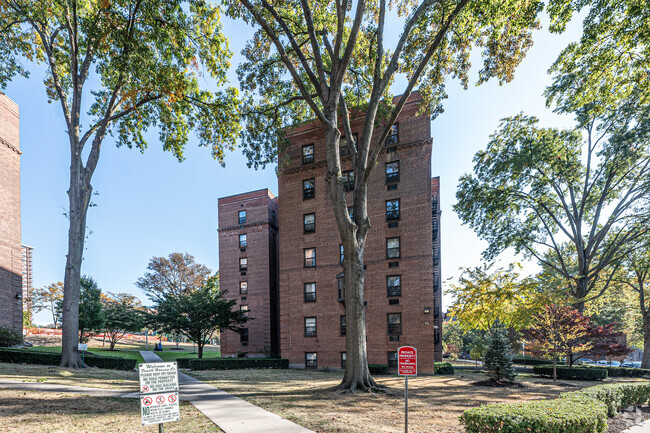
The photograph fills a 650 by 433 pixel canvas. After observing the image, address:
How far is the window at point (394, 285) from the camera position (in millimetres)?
23686

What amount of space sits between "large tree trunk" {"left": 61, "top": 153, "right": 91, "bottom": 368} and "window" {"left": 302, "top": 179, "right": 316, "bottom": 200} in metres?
14.4

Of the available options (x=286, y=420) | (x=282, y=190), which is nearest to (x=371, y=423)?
(x=286, y=420)

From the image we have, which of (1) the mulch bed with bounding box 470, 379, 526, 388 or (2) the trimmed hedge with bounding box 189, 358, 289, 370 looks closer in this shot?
(1) the mulch bed with bounding box 470, 379, 526, 388

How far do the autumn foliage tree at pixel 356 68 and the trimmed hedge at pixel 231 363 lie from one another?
14.8m

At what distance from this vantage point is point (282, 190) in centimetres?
2816

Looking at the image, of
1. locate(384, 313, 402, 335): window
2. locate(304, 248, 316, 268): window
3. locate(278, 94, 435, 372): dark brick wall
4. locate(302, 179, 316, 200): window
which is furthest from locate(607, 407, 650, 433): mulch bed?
locate(302, 179, 316, 200): window

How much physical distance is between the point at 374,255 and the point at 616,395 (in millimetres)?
15367

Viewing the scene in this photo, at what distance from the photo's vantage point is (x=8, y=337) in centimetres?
2133

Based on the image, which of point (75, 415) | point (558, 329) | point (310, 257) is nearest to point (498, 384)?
point (558, 329)

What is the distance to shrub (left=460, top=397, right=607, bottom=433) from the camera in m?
6.22

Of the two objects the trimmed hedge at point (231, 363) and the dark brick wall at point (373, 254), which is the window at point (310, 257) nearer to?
the dark brick wall at point (373, 254)

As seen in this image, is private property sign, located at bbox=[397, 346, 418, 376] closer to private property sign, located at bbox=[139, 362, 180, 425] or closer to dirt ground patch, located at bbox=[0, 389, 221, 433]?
dirt ground patch, located at bbox=[0, 389, 221, 433]

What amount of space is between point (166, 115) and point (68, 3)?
6141 mm

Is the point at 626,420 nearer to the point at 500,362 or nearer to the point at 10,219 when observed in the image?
the point at 500,362
